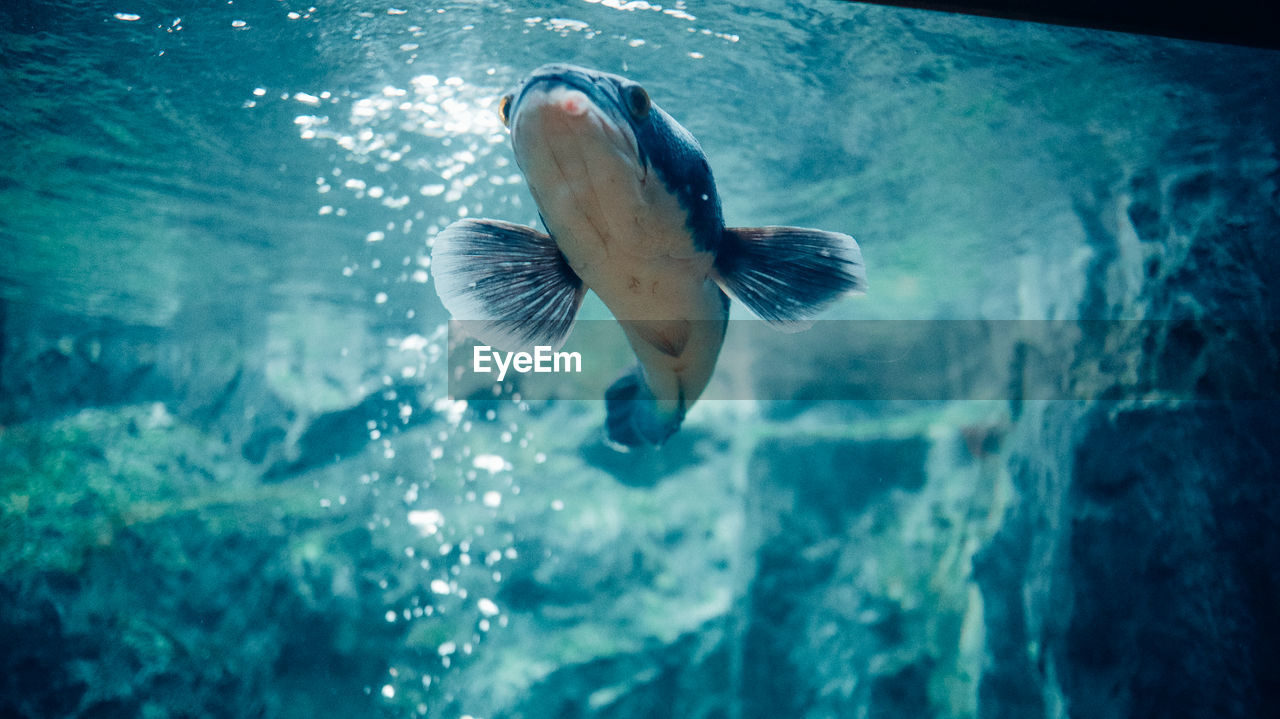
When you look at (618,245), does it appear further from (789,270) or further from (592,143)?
(789,270)

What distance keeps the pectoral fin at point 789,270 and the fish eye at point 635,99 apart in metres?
0.91

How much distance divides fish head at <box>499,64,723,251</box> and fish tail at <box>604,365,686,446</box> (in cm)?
238

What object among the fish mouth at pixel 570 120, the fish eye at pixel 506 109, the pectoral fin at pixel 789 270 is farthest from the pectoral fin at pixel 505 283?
the pectoral fin at pixel 789 270

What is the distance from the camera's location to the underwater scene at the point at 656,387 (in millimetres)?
4293

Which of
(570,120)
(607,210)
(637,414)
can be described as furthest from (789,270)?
(637,414)

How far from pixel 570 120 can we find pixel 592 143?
11 centimetres

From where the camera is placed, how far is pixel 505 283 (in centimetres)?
279

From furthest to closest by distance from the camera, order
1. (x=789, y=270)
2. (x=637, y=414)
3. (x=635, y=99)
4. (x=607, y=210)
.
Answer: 1. (x=637, y=414)
2. (x=789, y=270)
3. (x=607, y=210)
4. (x=635, y=99)

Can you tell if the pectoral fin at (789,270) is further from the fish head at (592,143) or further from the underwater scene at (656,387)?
the fish head at (592,143)

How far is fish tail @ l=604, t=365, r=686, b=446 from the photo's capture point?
15.1ft

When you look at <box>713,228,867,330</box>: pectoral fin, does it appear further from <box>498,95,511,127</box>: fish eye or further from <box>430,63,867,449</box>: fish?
<box>498,95,511,127</box>: fish eye

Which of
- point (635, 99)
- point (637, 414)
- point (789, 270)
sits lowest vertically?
point (637, 414)

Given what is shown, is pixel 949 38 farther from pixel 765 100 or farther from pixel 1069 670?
pixel 1069 670

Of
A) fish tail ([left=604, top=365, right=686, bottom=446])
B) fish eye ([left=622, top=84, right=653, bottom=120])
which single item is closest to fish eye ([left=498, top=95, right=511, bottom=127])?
fish eye ([left=622, top=84, right=653, bottom=120])
